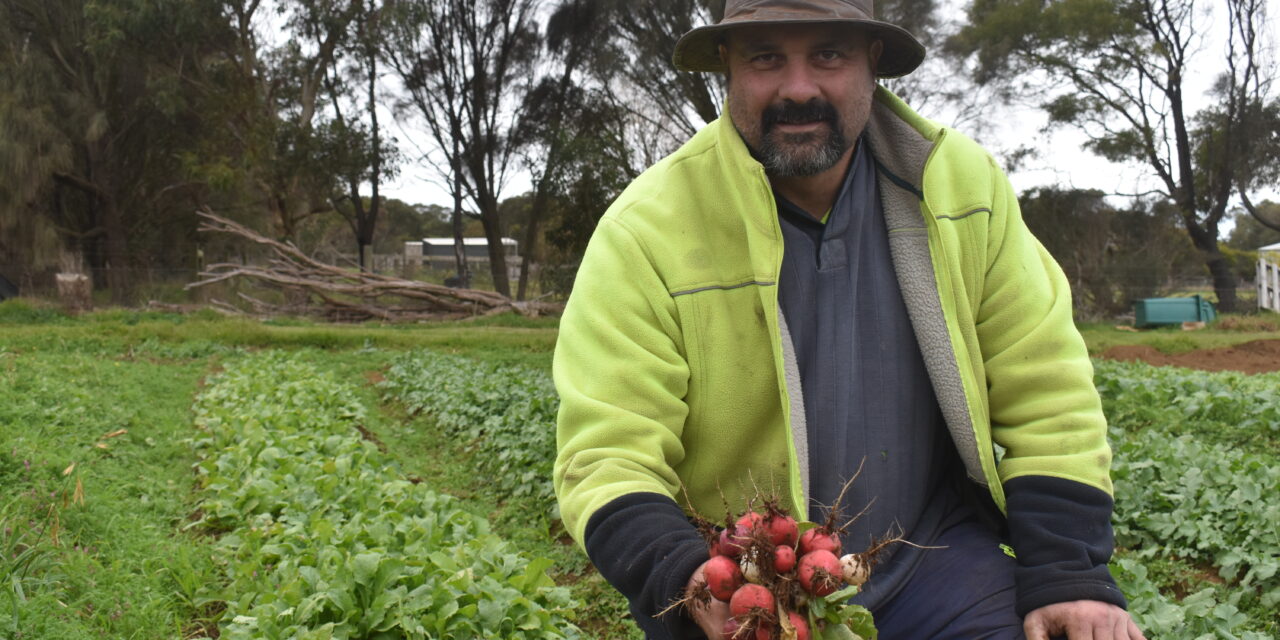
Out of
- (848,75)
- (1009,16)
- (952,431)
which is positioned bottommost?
(952,431)

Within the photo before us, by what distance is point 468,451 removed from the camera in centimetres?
841

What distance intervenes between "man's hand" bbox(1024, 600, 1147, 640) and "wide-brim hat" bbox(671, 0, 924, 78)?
1.22 m

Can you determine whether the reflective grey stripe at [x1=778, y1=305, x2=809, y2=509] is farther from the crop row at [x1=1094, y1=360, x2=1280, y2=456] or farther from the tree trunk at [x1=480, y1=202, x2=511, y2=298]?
the tree trunk at [x1=480, y1=202, x2=511, y2=298]

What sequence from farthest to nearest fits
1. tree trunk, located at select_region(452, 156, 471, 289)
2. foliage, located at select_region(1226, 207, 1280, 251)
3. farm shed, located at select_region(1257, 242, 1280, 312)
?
1. foliage, located at select_region(1226, 207, 1280, 251)
2. tree trunk, located at select_region(452, 156, 471, 289)
3. farm shed, located at select_region(1257, 242, 1280, 312)

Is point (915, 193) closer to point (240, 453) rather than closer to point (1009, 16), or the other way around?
point (240, 453)

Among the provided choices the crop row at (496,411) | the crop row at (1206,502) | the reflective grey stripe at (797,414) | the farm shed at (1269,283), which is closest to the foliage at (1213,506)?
the crop row at (1206,502)

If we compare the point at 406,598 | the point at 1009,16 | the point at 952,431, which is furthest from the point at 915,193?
the point at 1009,16

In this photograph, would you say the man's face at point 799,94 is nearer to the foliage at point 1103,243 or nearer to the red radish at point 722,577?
the red radish at point 722,577

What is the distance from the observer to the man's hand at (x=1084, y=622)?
195cm

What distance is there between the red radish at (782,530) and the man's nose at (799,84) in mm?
930

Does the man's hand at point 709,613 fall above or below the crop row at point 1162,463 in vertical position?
above

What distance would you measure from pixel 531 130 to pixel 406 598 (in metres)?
28.1

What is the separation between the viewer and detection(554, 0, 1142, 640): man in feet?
6.77

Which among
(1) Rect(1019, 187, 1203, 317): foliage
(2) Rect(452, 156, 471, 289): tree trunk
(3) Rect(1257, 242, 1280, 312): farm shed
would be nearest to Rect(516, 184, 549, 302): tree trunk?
(2) Rect(452, 156, 471, 289): tree trunk
